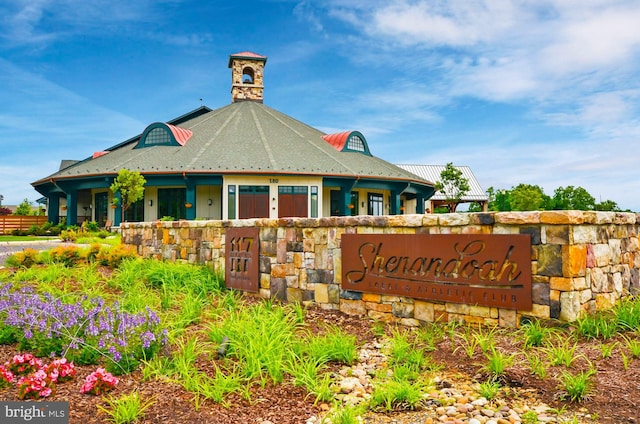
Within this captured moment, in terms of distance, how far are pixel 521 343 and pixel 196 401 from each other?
10.7ft

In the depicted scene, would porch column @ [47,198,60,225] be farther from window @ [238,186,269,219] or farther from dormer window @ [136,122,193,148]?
window @ [238,186,269,219]

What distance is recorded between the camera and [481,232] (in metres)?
5.66

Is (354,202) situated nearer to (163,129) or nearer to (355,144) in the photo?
(355,144)

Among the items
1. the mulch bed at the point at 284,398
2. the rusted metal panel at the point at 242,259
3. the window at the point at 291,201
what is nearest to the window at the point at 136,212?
the window at the point at 291,201

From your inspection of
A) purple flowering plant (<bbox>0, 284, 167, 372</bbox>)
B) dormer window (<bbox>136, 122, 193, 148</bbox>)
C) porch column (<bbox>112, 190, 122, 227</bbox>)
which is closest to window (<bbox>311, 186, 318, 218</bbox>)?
dormer window (<bbox>136, 122, 193, 148</bbox>)

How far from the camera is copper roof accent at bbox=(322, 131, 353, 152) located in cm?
2820

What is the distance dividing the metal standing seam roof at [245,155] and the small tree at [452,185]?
316 inches

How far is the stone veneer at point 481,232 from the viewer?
5137 millimetres

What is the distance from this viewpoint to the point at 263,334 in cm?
532

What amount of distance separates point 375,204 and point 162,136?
1234 cm

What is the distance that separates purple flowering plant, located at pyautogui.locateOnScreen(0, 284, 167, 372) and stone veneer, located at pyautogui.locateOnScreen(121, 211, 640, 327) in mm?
2545

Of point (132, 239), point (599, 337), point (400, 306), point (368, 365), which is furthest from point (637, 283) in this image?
point (132, 239)

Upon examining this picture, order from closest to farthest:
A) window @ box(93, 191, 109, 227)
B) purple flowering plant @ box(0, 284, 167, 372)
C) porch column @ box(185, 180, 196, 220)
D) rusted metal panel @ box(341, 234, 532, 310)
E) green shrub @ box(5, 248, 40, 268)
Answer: purple flowering plant @ box(0, 284, 167, 372) < rusted metal panel @ box(341, 234, 532, 310) < green shrub @ box(5, 248, 40, 268) < porch column @ box(185, 180, 196, 220) < window @ box(93, 191, 109, 227)

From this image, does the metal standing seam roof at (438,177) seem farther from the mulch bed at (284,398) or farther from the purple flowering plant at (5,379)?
the purple flowering plant at (5,379)
